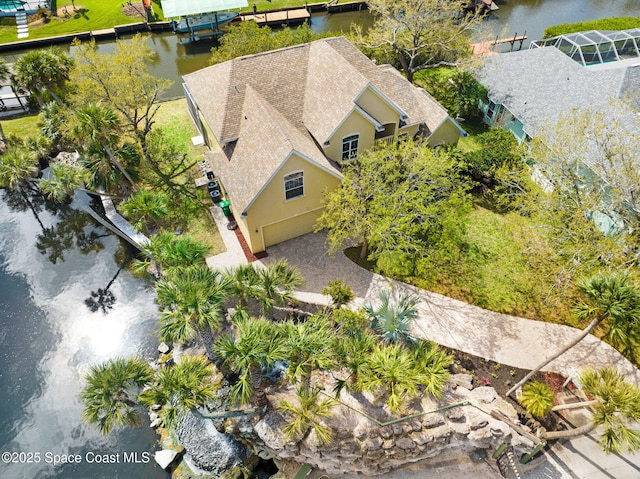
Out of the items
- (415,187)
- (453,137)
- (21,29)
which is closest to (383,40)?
(453,137)

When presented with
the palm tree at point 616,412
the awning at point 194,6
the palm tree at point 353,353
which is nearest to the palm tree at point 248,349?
the palm tree at point 353,353

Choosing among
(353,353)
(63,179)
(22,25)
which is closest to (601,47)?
(353,353)

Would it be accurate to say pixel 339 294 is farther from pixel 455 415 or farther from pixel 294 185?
pixel 455 415

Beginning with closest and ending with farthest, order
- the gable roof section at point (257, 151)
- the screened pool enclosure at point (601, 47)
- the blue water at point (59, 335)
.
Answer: the blue water at point (59, 335)
the gable roof section at point (257, 151)
the screened pool enclosure at point (601, 47)

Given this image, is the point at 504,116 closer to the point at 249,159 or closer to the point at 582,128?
the point at 582,128

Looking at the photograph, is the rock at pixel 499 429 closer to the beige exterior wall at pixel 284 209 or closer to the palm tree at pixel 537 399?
the palm tree at pixel 537 399

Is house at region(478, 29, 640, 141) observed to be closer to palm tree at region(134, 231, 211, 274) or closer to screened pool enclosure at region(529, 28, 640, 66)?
screened pool enclosure at region(529, 28, 640, 66)

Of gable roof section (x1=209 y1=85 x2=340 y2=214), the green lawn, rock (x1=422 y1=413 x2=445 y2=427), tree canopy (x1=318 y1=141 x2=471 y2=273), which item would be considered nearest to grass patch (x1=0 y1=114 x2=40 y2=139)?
the green lawn
